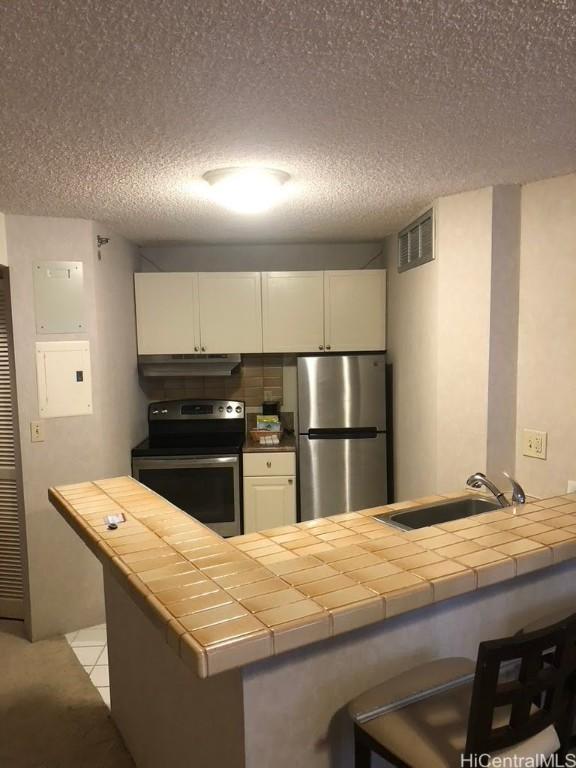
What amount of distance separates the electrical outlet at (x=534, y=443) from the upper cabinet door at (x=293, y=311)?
1604 mm

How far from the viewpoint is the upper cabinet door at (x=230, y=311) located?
3.72 m

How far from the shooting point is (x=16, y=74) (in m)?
1.34

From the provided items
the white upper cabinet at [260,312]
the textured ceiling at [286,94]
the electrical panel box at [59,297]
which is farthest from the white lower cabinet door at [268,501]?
the textured ceiling at [286,94]

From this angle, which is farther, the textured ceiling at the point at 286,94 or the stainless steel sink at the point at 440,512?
the stainless steel sink at the point at 440,512

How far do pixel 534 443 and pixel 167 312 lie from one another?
242cm

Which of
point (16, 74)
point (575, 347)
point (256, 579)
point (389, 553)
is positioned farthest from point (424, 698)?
point (16, 74)

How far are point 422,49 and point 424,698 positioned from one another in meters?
1.54

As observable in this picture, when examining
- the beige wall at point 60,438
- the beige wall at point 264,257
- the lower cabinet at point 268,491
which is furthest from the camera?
the beige wall at point 264,257

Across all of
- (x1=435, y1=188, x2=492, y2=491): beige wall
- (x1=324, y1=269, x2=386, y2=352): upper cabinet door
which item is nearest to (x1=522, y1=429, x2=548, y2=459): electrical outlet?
(x1=435, y1=188, x2=492, y2=491): beige wall

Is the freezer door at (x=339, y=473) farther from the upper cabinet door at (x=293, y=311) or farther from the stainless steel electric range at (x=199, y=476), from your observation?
the upper cabinet door at (x=293, y=311)

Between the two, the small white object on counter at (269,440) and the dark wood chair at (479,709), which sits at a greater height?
the small white object on counter at (269,440)

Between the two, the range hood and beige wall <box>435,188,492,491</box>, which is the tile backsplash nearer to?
the range hood

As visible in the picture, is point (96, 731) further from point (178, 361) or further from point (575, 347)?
point (575, 347)

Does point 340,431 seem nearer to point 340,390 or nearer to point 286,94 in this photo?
point 340,390
